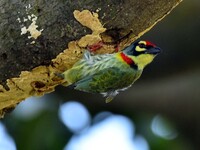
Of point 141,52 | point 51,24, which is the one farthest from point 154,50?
point 51,24

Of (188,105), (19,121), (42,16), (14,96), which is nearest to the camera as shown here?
(42,16)

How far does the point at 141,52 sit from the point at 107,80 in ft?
0.45

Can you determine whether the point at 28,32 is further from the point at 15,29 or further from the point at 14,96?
the point at 14,96

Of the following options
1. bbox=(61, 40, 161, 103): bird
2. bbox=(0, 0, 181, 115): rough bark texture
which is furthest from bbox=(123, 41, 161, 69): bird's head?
bbox=(0, 0, 181, 115): rough bark texture

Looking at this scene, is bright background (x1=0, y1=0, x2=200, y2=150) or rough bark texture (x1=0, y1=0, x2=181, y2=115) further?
bright background (x1=0, y1=0, x2=200, y2=150)

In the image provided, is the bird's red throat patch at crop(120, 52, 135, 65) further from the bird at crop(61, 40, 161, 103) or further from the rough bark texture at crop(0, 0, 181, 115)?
the rough bark texture at crop(0, 0, 181, 115)

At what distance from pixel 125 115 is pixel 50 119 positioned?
0.49 m

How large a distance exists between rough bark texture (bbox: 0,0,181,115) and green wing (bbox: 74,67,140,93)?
204 millimetres

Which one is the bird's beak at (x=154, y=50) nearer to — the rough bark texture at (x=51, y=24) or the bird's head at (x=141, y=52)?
the bird's head at (x=141, y=52)

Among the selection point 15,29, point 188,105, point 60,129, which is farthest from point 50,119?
point 15,29

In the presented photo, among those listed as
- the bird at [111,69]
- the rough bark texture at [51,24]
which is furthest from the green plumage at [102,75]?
the rough bark texture at [51,24]

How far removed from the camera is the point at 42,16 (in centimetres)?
184

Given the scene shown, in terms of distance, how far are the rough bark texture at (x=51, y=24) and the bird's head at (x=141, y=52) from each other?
0.17 meters

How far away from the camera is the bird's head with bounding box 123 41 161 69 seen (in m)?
2.11
